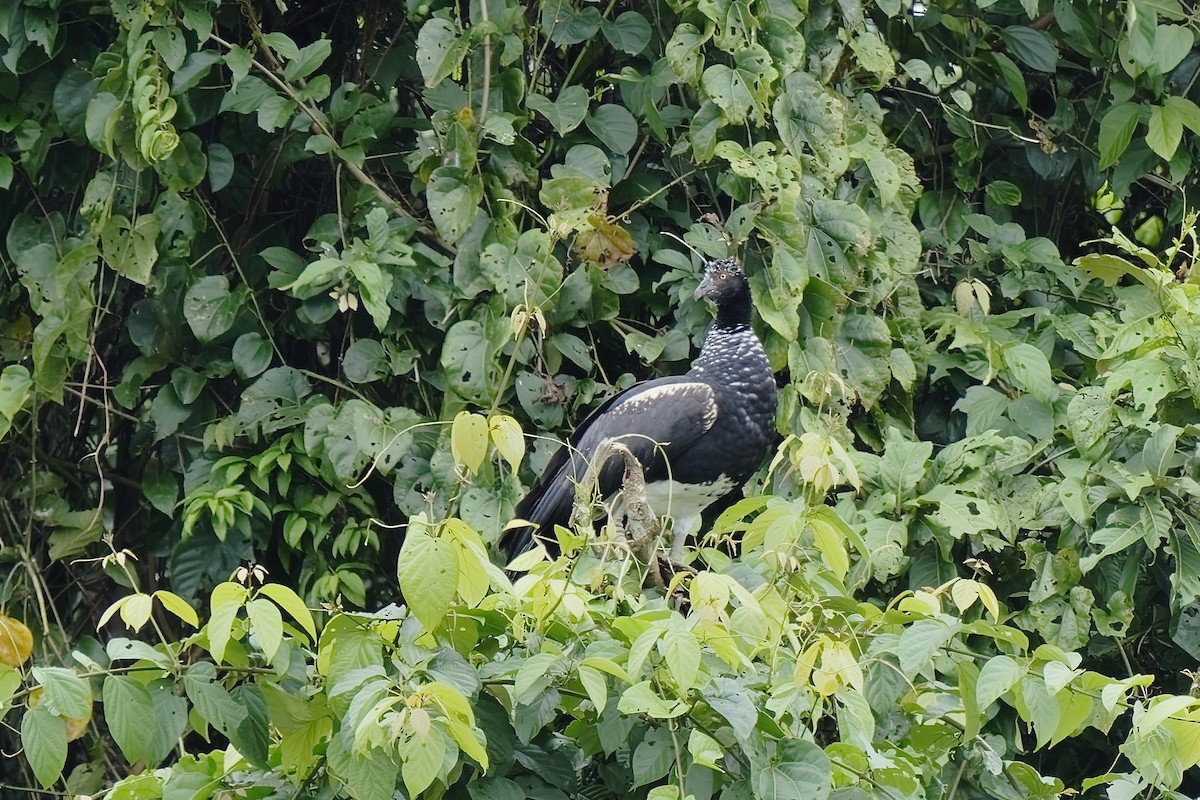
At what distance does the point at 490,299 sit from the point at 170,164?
0.83 m

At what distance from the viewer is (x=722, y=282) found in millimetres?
3604

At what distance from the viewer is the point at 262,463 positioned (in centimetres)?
367

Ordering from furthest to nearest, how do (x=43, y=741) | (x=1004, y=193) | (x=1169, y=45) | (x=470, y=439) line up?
1. (x=1004, y=193)
2. (x=1169, y=45)
3. (x=470, y=439)
4. (x=43, y=741)

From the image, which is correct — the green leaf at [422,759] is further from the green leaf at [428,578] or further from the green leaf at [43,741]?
the green leaf at [43,741]

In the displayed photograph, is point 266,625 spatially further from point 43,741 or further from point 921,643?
point 921,643

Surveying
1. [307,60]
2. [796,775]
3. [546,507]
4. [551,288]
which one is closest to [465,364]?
[551,288]

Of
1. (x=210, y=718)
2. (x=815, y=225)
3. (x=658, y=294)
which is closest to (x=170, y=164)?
(x=658, y=294)

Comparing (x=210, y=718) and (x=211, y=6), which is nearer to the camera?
(x=210, y=718)

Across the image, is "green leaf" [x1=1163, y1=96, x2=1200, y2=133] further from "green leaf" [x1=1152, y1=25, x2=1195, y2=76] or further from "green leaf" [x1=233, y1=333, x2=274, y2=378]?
"green leaf" [x1=233, y1=333, x2=274, y2=378]

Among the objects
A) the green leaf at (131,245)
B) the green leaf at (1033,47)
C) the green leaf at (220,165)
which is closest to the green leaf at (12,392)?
the green leaf at (131,245)

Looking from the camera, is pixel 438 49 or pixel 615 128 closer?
pixel 438 49

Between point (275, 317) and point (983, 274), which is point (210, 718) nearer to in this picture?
point (275, 317)

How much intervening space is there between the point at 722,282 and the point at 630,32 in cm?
69

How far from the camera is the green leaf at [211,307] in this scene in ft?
12.2
